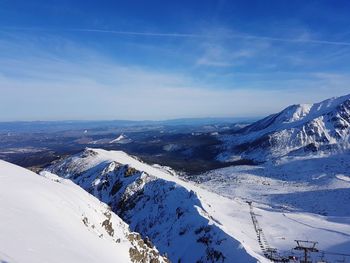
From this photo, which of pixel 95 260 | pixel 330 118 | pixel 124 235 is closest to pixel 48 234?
pixel 95 260

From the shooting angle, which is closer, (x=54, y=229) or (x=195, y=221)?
(x=54, y=229)

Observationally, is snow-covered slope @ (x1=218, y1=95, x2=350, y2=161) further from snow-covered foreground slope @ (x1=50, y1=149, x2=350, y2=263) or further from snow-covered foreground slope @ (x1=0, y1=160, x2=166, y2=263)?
snow-covered foreground slope @ (x1=0, y1=160, x2=166, y2=263)

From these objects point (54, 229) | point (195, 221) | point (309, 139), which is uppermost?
point (54, 229)

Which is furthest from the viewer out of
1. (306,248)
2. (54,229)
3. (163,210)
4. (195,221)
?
(163,210)

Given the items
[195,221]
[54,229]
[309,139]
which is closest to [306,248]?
[195,221]

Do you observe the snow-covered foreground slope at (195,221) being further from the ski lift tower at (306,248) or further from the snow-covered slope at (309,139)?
the snow-covered slope at (309,139)

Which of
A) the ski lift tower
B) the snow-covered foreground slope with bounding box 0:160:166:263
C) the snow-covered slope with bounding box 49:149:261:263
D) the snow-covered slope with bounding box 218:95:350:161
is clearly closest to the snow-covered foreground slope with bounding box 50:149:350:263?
the snow-covered slope with bounding box 49:149:261:263

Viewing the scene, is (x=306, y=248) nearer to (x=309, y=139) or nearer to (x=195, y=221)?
(x=195, y=221)

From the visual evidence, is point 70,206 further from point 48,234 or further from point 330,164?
point 330,164
